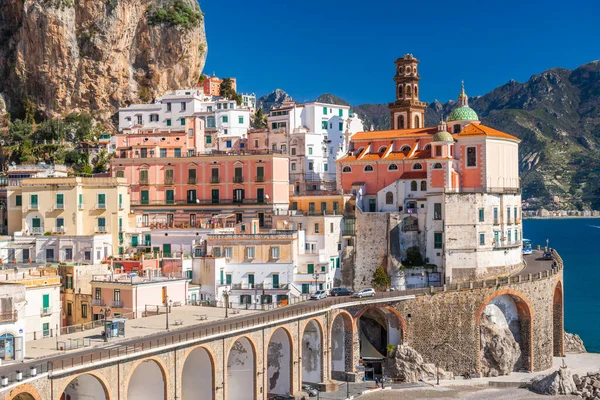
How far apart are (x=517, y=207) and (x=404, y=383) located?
2547cm

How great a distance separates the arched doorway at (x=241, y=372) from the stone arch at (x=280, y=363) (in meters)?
3.04

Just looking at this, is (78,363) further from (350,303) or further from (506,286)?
(506,286)

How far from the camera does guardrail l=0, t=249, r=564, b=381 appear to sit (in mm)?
41875

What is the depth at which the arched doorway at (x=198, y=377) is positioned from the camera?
172ft

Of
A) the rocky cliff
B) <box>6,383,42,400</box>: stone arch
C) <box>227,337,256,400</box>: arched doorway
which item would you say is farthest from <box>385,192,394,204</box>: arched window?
<box>6,383,42,400</box>: stone arch

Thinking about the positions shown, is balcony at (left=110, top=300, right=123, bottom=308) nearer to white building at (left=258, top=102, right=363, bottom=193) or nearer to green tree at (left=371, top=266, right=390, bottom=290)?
green tree at (left=371, top=266, right=390, bottom=290)

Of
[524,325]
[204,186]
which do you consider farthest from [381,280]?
[204,186]

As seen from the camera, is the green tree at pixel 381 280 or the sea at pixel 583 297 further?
the sea at pixel 583 297

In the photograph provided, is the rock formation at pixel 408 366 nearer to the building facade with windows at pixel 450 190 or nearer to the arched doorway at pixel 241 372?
the building facade with windows at pixel 450 190

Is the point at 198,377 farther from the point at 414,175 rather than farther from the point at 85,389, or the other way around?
the point at 414,175

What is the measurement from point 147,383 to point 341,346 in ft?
71.0

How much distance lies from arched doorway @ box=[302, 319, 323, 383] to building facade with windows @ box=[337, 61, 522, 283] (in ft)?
55.5

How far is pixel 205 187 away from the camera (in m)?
81.9

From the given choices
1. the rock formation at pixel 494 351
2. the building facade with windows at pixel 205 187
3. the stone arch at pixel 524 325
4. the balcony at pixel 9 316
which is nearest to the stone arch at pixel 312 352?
the rock formation at pixel 494 351
